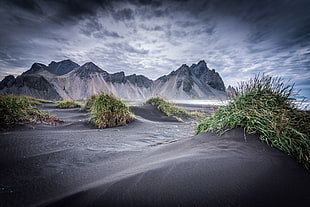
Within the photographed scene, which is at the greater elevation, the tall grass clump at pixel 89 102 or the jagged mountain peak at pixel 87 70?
the jagged mountain peak at pixel 87 70

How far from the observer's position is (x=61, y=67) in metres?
109

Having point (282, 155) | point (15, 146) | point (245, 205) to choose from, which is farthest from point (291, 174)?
point (15, 146)

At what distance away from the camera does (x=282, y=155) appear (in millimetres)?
1312

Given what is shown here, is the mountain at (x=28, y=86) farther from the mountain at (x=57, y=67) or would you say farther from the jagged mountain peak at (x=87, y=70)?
the mountain at (x=57, y=67)

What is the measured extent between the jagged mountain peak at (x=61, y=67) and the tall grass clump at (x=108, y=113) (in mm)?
120770

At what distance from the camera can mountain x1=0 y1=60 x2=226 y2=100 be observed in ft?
253

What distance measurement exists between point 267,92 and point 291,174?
130 cm

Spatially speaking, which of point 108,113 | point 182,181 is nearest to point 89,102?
point 108,113

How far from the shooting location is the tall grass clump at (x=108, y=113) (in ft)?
16.7

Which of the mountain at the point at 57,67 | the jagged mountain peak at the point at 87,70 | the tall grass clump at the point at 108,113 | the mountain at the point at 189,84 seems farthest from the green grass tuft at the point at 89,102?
the mountain at the point at 57,67

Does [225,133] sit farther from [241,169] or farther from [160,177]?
[160,177]

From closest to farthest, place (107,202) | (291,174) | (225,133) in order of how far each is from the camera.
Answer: (107,202), (291,174), (225,133)

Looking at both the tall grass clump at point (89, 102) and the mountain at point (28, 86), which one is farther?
the mountain at point (28, 86)

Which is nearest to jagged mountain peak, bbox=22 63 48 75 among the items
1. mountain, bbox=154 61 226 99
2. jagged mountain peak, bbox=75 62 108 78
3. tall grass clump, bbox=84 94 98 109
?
jagged mountain peak, bbox=75 62 108 78
